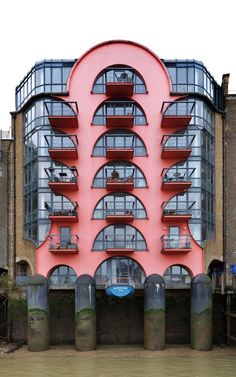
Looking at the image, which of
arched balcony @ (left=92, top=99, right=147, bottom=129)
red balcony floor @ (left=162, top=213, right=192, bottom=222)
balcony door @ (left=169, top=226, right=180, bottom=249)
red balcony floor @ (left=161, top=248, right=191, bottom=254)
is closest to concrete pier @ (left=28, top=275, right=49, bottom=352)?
red balcony floor @ (left=161, top=248, right=191, bottom=254)

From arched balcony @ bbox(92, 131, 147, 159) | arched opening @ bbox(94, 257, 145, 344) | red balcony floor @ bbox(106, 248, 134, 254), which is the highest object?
arched balcony @ bbox(92, 131, 147, 159)

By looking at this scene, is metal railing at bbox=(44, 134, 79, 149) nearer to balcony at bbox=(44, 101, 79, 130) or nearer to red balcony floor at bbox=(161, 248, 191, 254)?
balcony at bbox=(44, 101, 79, 130)

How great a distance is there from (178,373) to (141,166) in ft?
52.5

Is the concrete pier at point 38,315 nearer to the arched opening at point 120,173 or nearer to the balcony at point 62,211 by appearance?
the balcony at point 62,211

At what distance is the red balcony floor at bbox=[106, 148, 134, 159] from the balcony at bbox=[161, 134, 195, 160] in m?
2.29

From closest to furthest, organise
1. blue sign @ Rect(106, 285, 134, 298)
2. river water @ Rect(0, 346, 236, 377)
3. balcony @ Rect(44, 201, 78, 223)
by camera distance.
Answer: river water @ Rect(0, 346, 236, 377) < blue sign @ Rect(106, 285, 134, 298) < balcony @ Rect(44, 201, 78, 223)

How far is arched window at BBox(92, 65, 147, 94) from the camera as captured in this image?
3806 cm

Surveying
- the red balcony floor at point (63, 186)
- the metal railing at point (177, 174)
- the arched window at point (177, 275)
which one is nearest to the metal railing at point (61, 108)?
the red balcony floor at point (63, 186)

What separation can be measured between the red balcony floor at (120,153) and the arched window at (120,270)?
7.08m

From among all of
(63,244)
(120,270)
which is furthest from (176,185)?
(63,244)

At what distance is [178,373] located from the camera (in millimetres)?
25781

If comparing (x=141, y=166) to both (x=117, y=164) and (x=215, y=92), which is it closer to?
(x=117, y=164)

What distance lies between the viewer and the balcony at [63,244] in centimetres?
3658

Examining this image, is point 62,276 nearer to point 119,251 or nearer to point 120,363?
point 119,251
